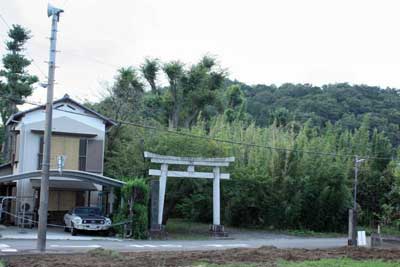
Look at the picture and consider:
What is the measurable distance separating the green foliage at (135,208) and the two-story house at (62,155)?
11.4 ft

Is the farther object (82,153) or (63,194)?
(63,194)

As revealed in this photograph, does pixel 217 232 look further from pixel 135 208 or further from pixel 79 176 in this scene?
pixel 79 176

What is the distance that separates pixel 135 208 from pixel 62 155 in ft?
23.1

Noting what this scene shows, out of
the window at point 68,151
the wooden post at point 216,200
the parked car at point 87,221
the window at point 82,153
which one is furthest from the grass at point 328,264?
the window at point 82,153

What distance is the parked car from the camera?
1071 inches

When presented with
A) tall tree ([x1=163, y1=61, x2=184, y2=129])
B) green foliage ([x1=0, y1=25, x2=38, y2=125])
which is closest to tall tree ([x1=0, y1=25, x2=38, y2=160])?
green foliage ([x1=0, y1=25, x2=38, y2=125])

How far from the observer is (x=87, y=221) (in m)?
27.3

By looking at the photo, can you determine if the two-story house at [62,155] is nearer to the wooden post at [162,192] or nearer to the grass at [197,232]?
the wooden post at [162,192]

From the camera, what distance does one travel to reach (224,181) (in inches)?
1378

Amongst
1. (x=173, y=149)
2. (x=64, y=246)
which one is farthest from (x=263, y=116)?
(x=64, y=246)

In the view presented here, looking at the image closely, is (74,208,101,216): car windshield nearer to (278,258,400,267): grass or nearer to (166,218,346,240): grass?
(166,218,346,240): grass

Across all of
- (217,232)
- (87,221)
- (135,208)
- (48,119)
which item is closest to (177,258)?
(48,119)

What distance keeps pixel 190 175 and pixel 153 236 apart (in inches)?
151

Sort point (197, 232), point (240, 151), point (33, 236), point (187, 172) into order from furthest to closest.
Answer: point (240, 151)
point (197, 232)
point (187, 172)
point (33, 236)
